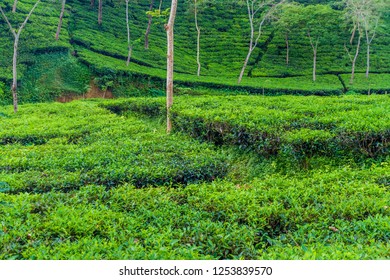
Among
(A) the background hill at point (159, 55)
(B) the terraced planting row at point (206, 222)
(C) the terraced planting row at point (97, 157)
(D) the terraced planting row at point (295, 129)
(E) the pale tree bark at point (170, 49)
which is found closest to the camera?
(B) the terraced planting row at point (206, 222)

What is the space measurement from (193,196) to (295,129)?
3.50 metres

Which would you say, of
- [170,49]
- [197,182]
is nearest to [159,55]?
[170,49]

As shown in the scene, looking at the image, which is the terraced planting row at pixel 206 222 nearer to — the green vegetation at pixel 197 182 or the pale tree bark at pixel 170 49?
the green vegetation at pixel 197 182

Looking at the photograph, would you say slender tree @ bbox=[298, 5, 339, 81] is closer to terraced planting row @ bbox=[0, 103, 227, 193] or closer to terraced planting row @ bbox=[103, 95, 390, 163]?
terraced planting row @ bbox=[103, 95, 390, 163]

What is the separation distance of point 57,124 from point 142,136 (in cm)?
308

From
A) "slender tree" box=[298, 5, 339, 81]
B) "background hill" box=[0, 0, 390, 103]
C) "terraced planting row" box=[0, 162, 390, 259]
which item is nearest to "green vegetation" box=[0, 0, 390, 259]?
"terraced planting row" box=[0, 162, 390, 259]

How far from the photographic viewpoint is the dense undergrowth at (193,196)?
3990 mm

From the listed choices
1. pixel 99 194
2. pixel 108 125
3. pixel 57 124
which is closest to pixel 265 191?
pixel 99 194

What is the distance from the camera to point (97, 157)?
23.7 feet

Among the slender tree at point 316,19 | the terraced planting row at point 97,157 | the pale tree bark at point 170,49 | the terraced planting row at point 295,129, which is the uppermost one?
the slender tree at point 316,19

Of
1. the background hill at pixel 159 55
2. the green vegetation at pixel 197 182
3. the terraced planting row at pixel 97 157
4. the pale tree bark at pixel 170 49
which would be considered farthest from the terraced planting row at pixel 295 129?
the background hill at pixel 159 55

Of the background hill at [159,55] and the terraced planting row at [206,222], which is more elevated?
the background hill at [159,55]

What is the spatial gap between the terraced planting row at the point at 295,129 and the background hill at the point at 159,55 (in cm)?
704

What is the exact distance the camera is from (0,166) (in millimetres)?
6934
